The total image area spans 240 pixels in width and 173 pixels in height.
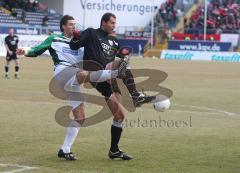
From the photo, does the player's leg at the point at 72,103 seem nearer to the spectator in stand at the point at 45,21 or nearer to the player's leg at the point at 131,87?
the player's leg at the point at 131,87

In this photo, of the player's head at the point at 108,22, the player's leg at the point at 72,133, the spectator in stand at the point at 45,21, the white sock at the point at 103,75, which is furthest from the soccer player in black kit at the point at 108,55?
the spectator in stand at the point at 45,21

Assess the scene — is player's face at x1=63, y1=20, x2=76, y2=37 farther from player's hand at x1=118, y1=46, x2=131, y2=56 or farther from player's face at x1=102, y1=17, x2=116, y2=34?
player's hand at x1=118, y1=46, x2=131, y2=56

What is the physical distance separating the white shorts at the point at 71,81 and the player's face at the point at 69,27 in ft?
1.76

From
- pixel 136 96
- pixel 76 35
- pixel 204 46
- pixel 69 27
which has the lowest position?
pixel 204 46

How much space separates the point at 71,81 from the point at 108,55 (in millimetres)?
764

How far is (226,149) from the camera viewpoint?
10.7 m

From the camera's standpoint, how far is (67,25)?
988 centimetres

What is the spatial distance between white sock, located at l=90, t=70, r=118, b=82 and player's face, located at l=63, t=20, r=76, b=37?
79 centimetres

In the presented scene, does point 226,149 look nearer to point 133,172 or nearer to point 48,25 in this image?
point 133,172

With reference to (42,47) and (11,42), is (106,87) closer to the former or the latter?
(42,47)

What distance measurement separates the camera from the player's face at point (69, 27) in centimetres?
983

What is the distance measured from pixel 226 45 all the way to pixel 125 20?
1831 centimetres

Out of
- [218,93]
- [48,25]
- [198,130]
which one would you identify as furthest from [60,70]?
[48,25]

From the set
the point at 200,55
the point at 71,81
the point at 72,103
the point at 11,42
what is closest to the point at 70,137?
the point at 72,103
